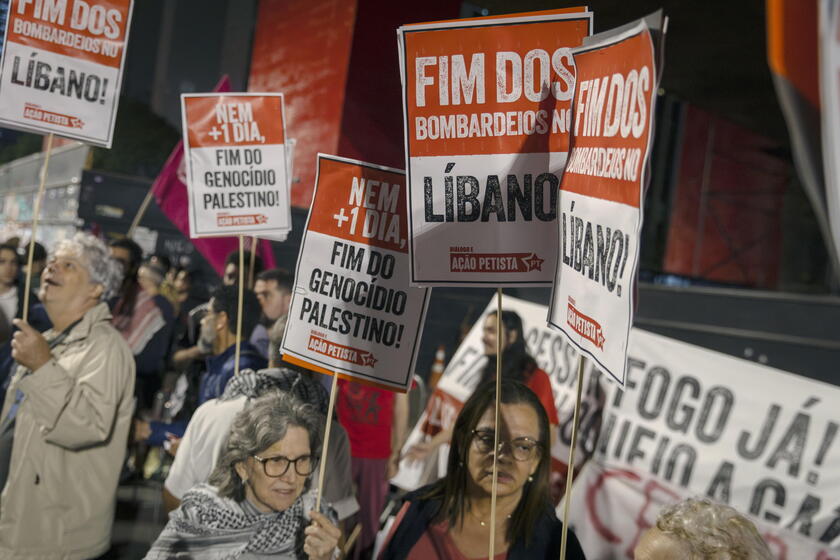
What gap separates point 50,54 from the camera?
3.27 meters

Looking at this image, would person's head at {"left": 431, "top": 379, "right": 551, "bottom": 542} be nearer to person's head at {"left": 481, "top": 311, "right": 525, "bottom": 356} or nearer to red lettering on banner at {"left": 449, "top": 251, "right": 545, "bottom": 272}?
red lettering on banner at {"left": 449, "top": 251, "right": 545, "bottom": 272}

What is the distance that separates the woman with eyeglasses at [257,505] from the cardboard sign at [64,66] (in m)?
1.89

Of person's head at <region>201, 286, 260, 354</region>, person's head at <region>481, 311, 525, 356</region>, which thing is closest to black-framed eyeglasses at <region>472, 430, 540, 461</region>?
person's head at <region>201, 286, 260, 354</region>

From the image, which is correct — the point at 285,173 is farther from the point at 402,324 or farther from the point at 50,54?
the point at 402,324

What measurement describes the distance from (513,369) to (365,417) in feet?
2.86

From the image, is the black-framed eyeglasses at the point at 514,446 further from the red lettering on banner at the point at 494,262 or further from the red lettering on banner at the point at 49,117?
the red lettering on banner at the point at 49,117

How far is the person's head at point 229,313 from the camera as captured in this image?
3.46 meters

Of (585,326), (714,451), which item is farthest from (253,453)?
(714,451)

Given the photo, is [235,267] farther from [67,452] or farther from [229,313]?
[67,452]

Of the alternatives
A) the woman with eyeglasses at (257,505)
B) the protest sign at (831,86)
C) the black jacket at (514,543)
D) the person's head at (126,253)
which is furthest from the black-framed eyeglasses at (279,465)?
the person's head at (126,253)

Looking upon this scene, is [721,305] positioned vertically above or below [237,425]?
above

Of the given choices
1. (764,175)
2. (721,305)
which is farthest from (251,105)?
(764,175)

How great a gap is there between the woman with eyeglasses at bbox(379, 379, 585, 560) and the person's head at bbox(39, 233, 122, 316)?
1.56 meters

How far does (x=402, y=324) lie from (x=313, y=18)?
688 centimetres
